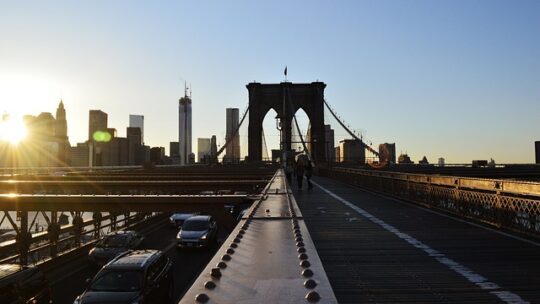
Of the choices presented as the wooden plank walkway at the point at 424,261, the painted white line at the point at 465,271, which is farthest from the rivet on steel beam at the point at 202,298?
the painted white line at the point at 465,271

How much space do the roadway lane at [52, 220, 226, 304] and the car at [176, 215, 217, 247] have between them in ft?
1.50

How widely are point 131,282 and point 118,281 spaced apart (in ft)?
1.18

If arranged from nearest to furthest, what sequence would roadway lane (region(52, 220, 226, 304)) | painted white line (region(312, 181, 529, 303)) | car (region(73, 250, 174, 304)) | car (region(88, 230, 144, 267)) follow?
1. painted white line (region(312, 181, 529, 303))
2. car (region(73, 250, 174, 304))
3. roadway lane (region(52, 220, 226, 304))
4. car (region(88, 230, 144, 267))

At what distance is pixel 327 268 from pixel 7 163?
306 feet

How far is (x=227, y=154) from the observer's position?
371ft

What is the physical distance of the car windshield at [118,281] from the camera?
12.6 meters

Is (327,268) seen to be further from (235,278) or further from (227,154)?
(227,154)

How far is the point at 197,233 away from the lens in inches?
973

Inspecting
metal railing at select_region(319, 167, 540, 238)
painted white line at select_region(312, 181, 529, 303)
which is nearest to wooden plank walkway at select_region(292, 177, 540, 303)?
painted white line at select_region(312, 181, 529, 303)

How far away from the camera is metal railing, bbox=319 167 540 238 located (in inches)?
371

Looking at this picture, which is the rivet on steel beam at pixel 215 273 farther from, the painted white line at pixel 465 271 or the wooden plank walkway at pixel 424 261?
the painted white line at pixel 465 271

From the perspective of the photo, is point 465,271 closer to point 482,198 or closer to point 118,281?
point 482,198

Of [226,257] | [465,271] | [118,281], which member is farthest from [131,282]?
[226,257]

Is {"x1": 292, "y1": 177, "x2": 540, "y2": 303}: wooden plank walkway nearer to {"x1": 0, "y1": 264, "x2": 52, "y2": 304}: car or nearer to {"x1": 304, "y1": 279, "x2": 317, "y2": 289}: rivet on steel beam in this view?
{"x1": 304, "y1": 279, "x2": 317, "y2": 289}: rivet on steel beam
